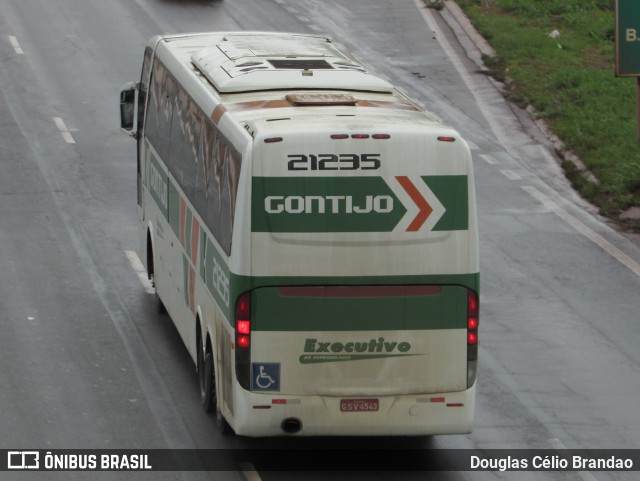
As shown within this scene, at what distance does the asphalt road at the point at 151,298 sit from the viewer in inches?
591

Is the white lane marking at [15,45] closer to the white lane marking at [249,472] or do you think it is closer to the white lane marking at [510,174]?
the white lane marking at [510,174]

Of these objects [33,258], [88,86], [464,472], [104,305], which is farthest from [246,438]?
[88,86]

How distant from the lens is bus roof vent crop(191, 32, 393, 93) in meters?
15.0

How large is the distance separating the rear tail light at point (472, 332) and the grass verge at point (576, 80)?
10642mm

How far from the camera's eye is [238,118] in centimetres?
1391

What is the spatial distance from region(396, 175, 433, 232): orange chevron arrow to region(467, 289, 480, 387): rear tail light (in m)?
0.77

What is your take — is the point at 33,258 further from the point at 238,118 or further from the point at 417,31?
the point at 417,31

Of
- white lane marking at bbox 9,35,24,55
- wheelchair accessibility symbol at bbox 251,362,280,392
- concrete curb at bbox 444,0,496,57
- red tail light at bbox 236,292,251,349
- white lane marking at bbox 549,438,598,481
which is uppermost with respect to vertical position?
red tail light at bbox 236,292,251,349

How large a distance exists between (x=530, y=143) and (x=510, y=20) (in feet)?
28.2

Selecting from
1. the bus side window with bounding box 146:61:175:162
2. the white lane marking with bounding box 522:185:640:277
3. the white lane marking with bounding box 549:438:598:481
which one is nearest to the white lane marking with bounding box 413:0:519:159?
the white lane marking with bounding box 522:185:640:277

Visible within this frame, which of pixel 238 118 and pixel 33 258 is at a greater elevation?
pixel 238 118

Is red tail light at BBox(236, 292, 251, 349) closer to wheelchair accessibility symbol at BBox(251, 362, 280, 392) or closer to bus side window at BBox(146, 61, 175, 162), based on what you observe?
wheelchair accessibility symbol at BBox(251, 362, 280, 392)

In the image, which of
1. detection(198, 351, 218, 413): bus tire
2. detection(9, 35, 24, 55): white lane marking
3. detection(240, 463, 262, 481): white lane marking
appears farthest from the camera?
detection(9, 35, 24, 55): white lane marking

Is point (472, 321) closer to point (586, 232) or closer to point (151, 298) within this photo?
point (151, 298)
